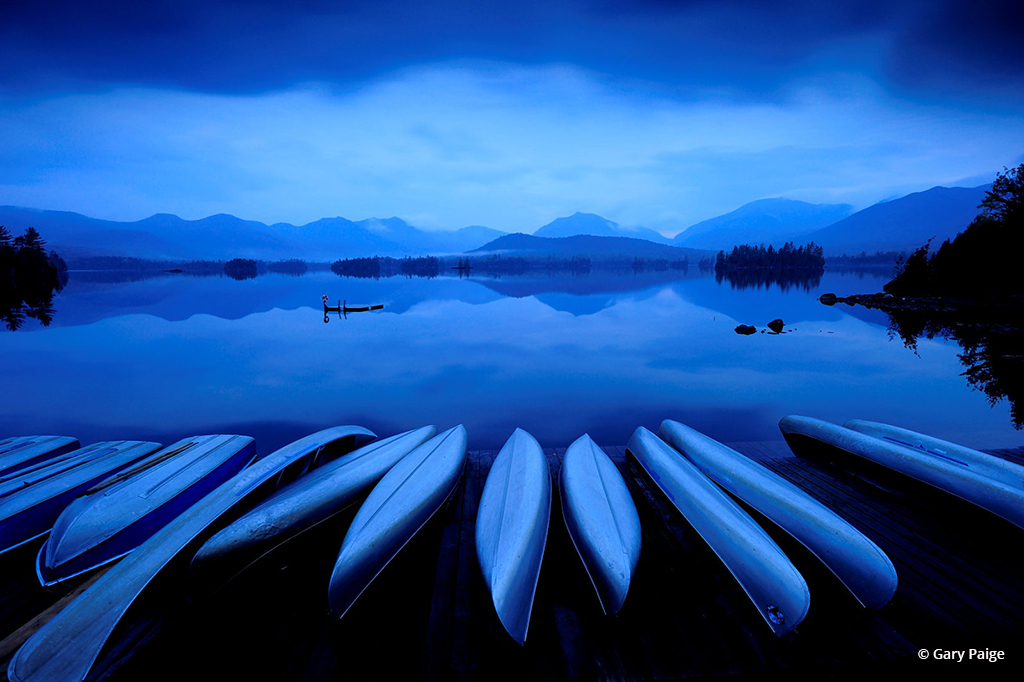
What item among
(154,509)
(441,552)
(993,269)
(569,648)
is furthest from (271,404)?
(993,269)

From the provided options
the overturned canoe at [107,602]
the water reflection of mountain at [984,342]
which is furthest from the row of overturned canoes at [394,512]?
the water reflection of mountain at [984,342]

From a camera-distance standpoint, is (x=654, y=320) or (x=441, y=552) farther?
(x=654, y=320)

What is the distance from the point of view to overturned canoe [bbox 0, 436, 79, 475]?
631 centimetres

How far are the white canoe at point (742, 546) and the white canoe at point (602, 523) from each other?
65 centimetres

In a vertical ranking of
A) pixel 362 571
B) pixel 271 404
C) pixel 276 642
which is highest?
pixel 362 571

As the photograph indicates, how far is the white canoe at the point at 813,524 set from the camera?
3.68 m

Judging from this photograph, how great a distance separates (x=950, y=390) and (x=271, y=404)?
2141 cm

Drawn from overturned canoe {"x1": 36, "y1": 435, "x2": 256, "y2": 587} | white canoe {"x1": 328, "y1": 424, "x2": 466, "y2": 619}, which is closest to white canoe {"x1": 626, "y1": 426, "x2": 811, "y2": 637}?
white canoe {"x1": 328, "y1": 424, "x2": 466, "y2": 619}

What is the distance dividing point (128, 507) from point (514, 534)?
4.56 m

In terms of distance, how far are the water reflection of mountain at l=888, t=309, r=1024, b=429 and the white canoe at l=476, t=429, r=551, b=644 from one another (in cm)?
1352

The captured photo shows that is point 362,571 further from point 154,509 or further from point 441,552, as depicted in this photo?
point 154,509

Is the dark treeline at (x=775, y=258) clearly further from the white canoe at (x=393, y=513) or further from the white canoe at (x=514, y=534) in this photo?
the white canoe at (x=393, y=513)

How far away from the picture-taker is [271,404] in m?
12.6

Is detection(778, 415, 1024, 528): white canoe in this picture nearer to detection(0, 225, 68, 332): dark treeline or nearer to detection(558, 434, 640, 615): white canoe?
detection(558, 434, 640, 615): white canoe
